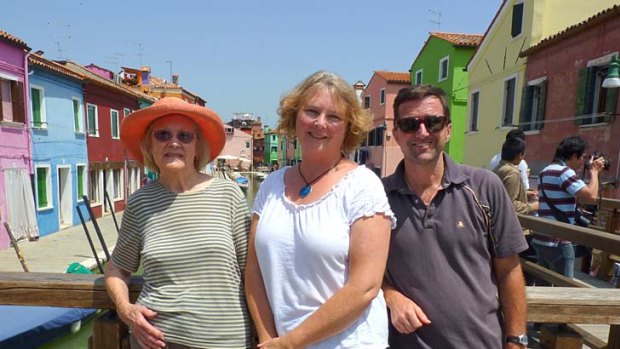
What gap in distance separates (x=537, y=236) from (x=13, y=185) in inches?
514

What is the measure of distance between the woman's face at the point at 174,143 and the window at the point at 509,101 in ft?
36.9

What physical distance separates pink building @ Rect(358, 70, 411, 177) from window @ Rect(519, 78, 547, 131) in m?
12.0

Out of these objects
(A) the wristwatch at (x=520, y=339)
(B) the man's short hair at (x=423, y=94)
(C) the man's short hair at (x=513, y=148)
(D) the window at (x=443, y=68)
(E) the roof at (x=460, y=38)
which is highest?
(E) the roof at (x=460, y=38)

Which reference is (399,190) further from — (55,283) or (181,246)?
(55,283)

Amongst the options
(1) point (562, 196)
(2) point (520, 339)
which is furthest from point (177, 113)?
(1) point (562, 196)

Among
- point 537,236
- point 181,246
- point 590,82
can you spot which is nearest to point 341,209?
point 181,246

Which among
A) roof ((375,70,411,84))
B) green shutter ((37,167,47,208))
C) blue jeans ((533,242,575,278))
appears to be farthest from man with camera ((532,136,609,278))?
roof ((375,70,411,84))

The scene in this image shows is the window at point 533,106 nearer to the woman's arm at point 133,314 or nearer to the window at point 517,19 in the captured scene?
the window at point 517,19

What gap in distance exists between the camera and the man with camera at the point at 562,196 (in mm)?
3258

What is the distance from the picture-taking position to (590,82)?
312 inches

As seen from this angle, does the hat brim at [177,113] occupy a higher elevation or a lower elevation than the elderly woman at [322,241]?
higher

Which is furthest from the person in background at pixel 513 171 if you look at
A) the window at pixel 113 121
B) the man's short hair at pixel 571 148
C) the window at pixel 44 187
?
the window at pixel 113 121

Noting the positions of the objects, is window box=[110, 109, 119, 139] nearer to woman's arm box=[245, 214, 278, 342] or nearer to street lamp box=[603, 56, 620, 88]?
street lamp box=[603, 56, 620, 88]

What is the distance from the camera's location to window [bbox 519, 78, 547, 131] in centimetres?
955
